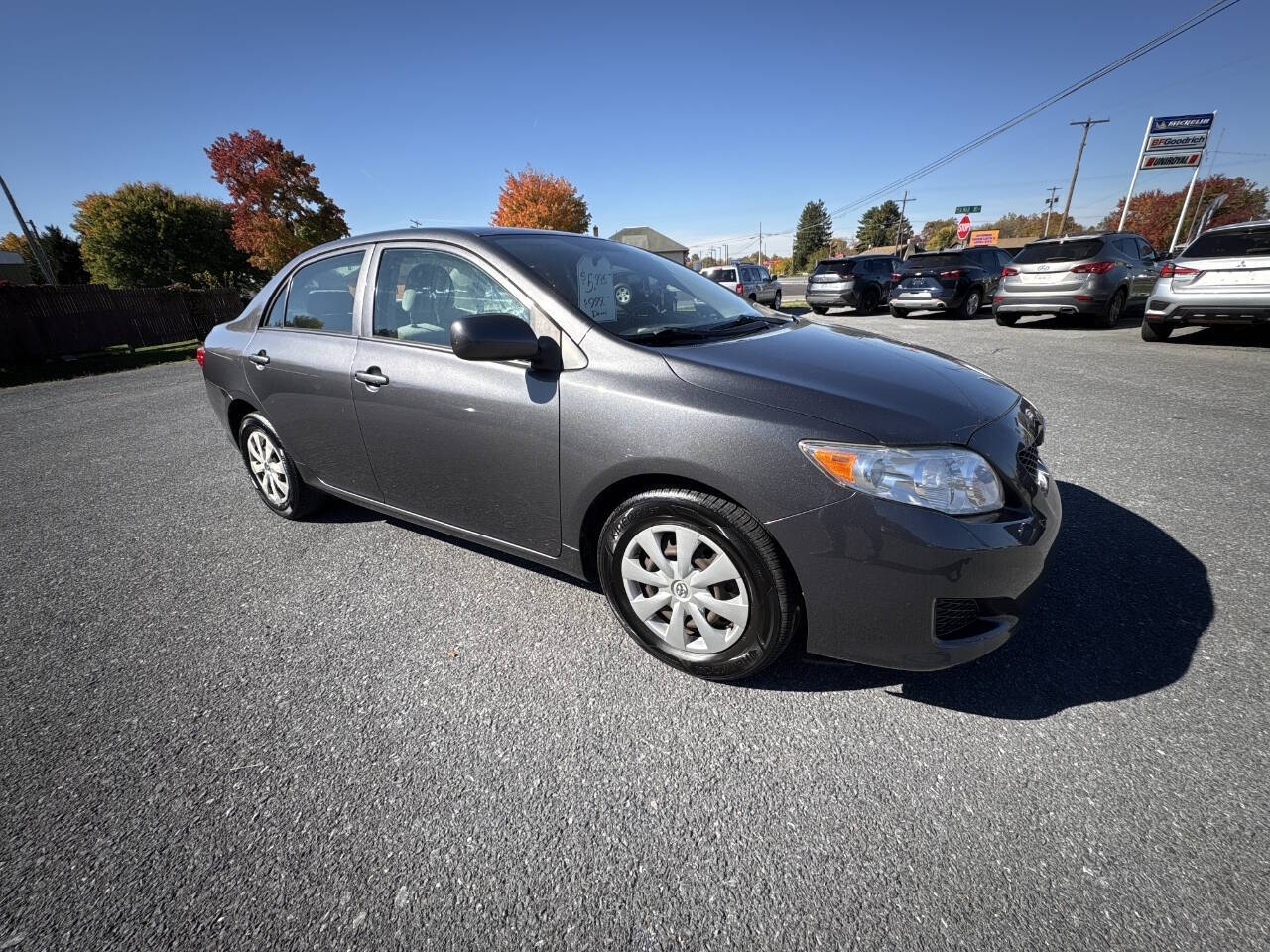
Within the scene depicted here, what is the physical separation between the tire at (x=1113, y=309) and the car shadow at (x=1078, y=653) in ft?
30.4

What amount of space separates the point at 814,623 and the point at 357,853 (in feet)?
4.77

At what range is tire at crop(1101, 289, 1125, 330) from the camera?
364 inches

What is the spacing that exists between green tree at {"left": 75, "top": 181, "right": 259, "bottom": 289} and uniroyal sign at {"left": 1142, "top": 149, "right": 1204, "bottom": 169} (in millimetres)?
59329

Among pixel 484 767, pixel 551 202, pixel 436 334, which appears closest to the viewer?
pixel 484 767

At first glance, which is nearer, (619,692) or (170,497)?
(619,692)

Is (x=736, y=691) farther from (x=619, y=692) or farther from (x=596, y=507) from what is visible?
(x=596, y=507)

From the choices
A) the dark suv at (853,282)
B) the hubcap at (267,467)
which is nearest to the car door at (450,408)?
the hubcap at (267,467)

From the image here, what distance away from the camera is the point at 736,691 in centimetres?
197

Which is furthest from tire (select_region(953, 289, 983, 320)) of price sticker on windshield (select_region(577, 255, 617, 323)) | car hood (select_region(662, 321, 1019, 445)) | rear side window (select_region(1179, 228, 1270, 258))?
price sticker on windshield (select_region(577, 255, 617, 323))

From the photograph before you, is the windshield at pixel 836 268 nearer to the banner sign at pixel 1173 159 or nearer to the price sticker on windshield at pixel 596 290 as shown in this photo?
the price sticker on windshield at pixel 596 290

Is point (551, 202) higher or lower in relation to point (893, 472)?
higher

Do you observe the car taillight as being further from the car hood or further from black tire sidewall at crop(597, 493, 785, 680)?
black tire sidewall at crop(597, 493, 785, 680)

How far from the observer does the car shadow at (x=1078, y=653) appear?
72.8 inches

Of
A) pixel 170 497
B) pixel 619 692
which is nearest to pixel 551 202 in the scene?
pixel 170 497
